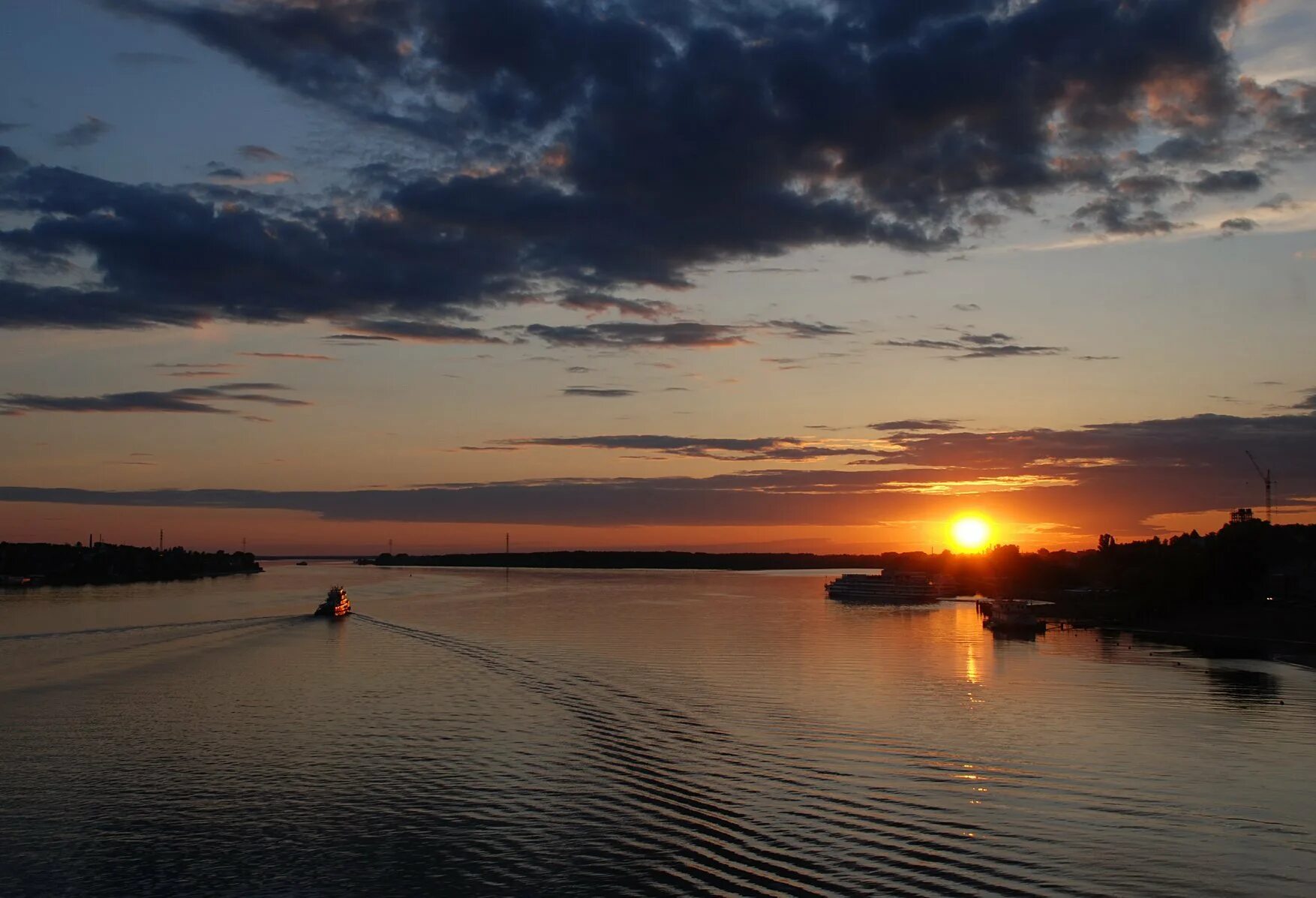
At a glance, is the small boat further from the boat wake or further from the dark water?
the boat wake

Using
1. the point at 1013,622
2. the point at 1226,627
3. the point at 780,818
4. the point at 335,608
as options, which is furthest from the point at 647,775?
the point at 1226,627

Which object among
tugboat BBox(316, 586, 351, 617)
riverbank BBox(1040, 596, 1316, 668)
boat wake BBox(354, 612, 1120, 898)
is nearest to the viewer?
boat wake BBox(354, 612, 1120, 898)

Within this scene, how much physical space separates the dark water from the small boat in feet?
107

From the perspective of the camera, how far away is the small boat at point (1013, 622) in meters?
113

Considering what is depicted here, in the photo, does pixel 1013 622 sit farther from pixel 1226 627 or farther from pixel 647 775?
pixel 647 775

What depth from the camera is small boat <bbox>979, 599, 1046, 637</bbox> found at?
11294 cm

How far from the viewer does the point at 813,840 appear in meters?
29.2

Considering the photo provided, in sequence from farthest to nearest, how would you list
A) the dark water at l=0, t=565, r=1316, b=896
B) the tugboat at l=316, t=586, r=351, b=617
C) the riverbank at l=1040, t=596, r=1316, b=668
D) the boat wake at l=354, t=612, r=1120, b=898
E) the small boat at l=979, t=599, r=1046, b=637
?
the tugboat at l=316, t=586, r=351, b=617, the small boat at l=979, t=599, r=1046, b=637, the riverbank at l=1040, t=596, r=1316, b=668, the dark water at l=0, t=565, r=1316, b=896, the boat wake at l=354, t=612, r=1120, b=898

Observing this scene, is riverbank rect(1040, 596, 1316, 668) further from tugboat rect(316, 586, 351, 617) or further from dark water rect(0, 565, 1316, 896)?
tugboat rect(316, 586, 351, 617)

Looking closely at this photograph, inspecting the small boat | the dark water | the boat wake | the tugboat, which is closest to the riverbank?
the small boat

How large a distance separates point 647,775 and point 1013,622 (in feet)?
287

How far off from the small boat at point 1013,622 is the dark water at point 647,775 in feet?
107

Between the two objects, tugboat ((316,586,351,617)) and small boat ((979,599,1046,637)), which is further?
tugboat ((316,586,351,617))

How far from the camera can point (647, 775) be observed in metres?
37.9
